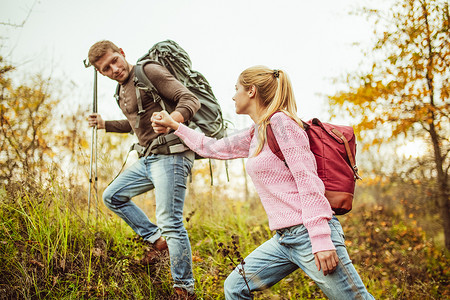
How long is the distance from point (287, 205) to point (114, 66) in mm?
1909

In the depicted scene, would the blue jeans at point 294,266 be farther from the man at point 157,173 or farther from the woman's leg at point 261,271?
the man at point 157,173

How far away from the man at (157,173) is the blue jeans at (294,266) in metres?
0.69

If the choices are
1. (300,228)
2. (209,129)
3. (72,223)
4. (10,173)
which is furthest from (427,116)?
(10,173)

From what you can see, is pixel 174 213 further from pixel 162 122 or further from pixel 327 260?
pixel 327 260

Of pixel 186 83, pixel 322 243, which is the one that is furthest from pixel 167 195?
pixel 322 243

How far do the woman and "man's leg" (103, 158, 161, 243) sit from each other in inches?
43.2

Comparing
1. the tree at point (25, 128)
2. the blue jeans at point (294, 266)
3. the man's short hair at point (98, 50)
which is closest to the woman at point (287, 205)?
the blue jeans at point (294, 266)

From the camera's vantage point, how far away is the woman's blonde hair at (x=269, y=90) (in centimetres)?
206

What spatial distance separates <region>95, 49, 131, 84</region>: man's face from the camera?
2.84 m

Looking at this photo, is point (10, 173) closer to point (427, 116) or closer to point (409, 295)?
point (409, 295)

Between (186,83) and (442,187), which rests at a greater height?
(186,83)

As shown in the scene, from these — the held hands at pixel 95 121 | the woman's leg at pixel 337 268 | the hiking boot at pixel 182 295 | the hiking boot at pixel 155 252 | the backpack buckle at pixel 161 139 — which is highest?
the held hands at pixel 95 121

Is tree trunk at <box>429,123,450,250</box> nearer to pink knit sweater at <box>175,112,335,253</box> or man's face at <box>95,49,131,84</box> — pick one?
pink knit sweater at <box>175,112,335,253</box>

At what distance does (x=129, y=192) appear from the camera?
9.36ft
